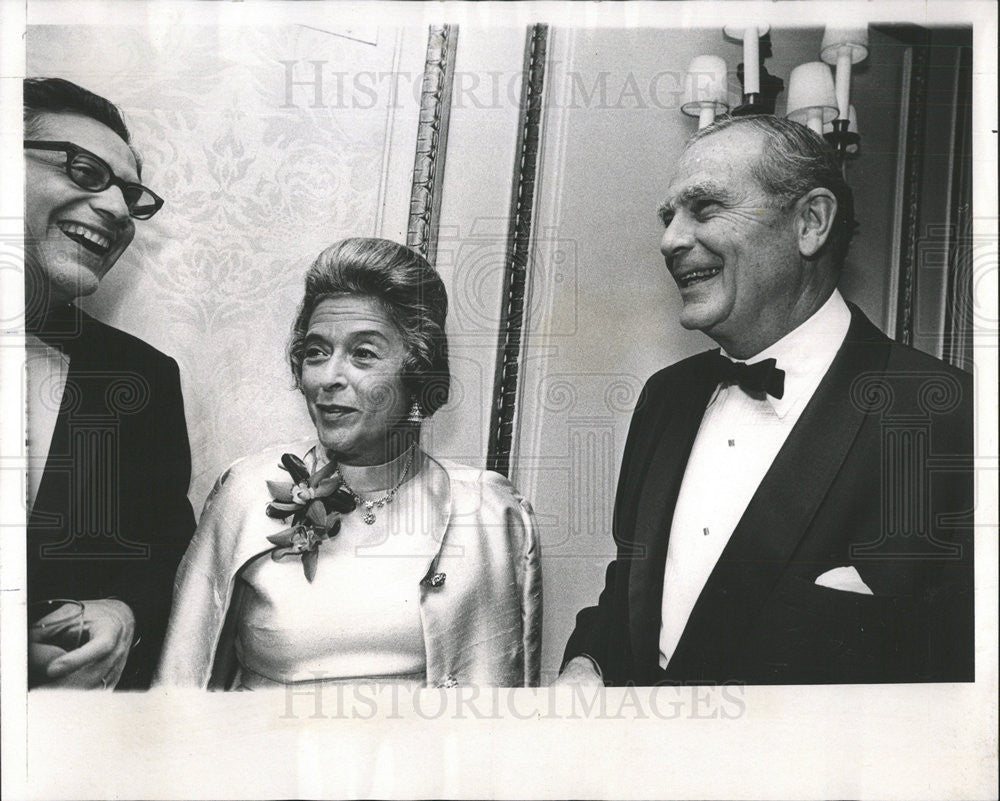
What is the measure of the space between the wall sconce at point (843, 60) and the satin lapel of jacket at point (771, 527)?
612 millimetres

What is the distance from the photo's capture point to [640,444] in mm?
2600

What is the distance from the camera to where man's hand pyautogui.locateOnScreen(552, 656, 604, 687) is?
2.58 metres

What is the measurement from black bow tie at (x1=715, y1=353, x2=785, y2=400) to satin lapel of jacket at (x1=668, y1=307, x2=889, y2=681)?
0.13m

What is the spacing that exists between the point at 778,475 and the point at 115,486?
184cm

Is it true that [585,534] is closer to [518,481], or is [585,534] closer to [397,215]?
[518,481]

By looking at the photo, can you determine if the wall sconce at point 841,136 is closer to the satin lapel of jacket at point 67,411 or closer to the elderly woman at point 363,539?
the elderly woman at point 363,539

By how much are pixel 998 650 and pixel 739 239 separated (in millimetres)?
1410

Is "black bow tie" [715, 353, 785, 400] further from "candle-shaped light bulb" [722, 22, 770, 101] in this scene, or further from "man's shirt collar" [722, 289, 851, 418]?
"candle-shaped light bulb" [722, 22, 770, 101]

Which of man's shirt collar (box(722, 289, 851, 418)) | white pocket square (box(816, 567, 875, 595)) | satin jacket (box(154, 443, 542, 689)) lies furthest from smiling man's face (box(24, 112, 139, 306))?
white pocket square (box(816, 567, 875, 595))

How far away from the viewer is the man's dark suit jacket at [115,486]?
8.43 feet

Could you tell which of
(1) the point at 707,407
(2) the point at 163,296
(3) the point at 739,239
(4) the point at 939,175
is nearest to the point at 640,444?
(1) the point at 707,407

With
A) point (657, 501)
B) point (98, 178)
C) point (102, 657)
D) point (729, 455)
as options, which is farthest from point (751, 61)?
point (102, 657)

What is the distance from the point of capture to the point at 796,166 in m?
2.54

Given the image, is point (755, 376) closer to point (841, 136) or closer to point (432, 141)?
point (841, 136)
